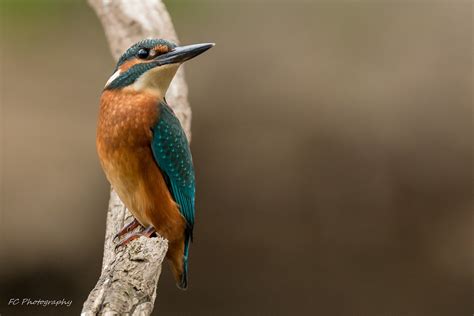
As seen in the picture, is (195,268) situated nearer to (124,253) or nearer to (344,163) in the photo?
(344,163)

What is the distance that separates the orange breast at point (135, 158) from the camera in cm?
245

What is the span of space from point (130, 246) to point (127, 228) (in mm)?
424

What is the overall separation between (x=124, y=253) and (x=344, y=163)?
9.24 ft

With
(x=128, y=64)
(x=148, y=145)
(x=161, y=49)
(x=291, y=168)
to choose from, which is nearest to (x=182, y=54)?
(x=161, y=49)

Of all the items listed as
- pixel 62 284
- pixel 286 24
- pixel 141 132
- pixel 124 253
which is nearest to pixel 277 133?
pixel 286 24

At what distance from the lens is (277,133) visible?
4805mm

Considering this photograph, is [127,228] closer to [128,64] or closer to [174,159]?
[174,159]

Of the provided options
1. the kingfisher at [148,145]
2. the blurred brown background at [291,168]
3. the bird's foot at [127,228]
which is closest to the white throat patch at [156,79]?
the kingfisher at [148,145]

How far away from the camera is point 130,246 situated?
220cm

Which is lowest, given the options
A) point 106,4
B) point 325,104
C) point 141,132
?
point 325,104

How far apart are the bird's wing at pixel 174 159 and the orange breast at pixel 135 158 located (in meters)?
0.02

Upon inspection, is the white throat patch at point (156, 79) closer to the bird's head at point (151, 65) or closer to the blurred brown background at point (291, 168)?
the bird's head at point (151, 65)

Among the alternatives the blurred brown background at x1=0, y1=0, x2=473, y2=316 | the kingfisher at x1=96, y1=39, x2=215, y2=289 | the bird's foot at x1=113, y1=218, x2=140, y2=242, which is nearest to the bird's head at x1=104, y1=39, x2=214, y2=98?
the kingfisher at x1=96, y1=39, x2=215, y2=289

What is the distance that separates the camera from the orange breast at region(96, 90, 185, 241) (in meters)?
2.45
